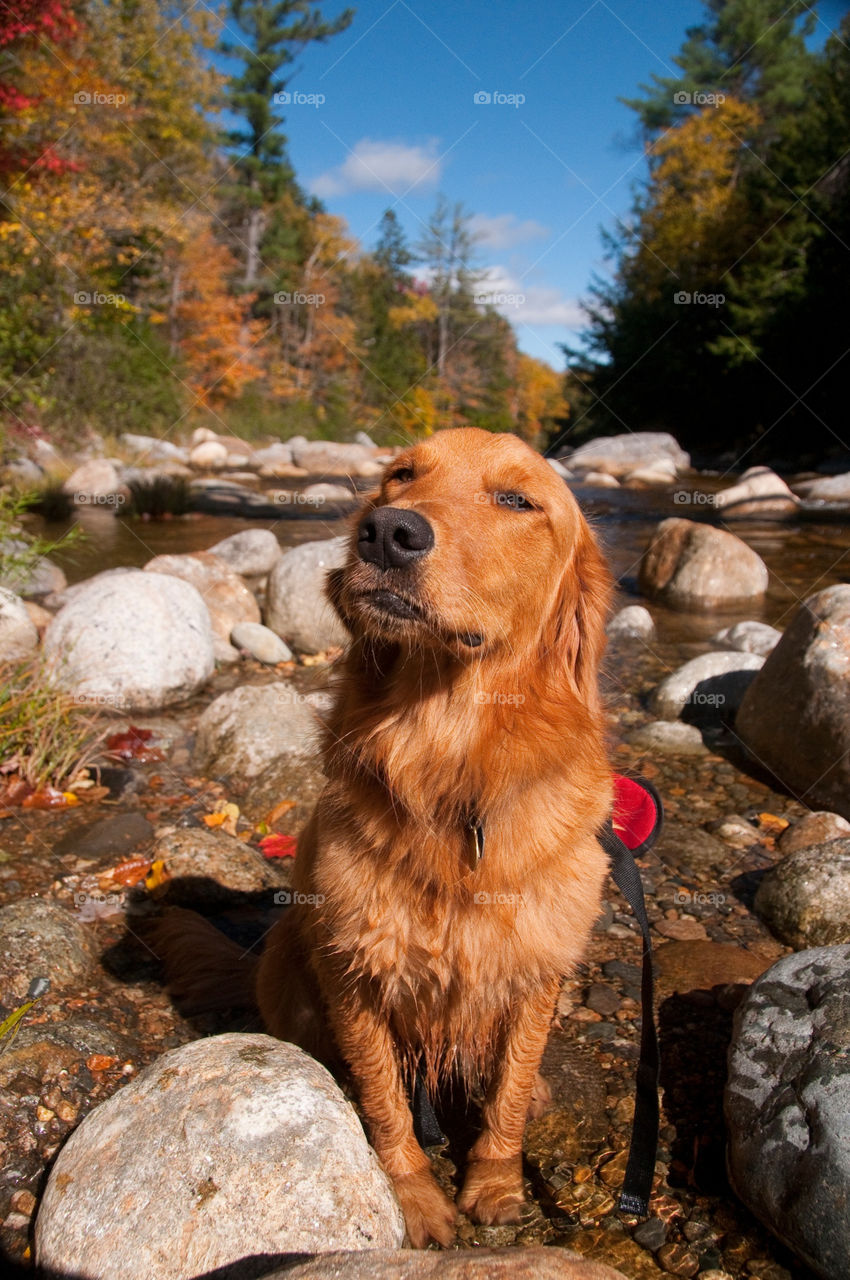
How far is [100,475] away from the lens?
17.9 m

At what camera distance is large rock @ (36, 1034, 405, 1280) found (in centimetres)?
209

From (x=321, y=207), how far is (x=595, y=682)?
49.6 metres

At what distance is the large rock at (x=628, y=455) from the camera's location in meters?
25.6

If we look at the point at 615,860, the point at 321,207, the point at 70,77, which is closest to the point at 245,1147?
the point at 615,860

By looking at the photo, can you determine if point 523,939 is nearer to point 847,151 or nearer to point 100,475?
point 100,475

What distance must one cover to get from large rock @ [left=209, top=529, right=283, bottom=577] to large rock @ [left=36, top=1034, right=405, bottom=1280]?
8538 mm

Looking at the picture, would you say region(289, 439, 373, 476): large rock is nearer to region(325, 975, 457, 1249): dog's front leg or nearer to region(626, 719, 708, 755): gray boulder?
region(626, 719, 708, 755): gray boulder
